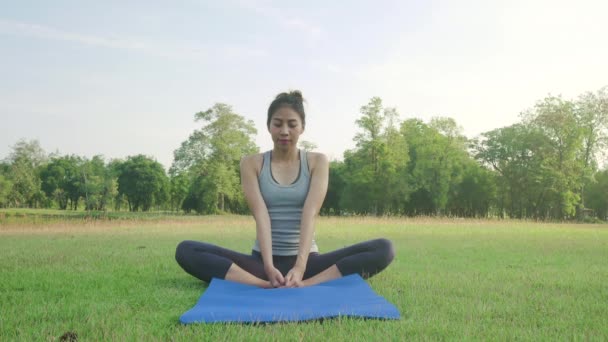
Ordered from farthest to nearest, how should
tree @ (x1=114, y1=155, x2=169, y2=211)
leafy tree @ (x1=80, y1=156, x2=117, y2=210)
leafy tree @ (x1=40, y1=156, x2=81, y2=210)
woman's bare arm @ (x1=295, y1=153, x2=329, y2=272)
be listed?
leafy tree @ (x1=40, y1=156, x2=81, y2=210) < tree @ (x1=114, y1=155, x2=169, y2=211) < leafy tree @ (x1=80, y1=156, x2=117, y2=210) < woman's bare arm @ (x1=295, y1=153, x2=329, y2=272)

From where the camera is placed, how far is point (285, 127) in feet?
14.7

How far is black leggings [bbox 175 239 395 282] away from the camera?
462 centimetres

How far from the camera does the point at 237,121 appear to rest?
41.1m

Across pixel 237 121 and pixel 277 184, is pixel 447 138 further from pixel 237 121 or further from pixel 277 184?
pixel 277 184

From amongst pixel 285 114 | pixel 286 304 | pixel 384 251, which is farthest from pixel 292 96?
pixel 286 304

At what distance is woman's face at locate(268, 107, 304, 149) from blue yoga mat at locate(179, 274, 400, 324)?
131 cm

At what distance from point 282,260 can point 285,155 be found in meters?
0.98

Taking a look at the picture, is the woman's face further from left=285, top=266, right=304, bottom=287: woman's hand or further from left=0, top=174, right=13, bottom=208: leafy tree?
left=0, top=174, right=13, bottom=208: leafy tree

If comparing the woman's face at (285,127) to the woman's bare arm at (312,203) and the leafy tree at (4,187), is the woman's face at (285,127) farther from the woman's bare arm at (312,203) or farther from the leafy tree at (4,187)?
the leafy tree at (4,187)

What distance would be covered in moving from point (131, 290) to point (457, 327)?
9.37 ft

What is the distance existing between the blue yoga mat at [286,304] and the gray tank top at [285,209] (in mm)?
588

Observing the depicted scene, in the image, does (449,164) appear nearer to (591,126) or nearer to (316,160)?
(591,126)

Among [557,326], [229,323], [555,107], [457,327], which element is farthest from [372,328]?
[555,107]

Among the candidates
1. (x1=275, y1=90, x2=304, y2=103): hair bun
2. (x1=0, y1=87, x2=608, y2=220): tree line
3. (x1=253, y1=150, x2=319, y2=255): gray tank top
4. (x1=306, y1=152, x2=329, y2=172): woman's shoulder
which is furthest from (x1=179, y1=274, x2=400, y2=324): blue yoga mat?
(x1=0, y1=87, x2=608, y2=220): tree line
